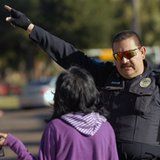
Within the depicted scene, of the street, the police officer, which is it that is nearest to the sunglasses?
the police officer

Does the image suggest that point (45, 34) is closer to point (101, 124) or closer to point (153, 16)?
point (101, 124)

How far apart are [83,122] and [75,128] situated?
2.2 inches

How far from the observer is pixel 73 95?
3.69 m

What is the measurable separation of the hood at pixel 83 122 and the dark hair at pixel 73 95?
1.1 inches

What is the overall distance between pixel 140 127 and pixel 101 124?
52 centimetres

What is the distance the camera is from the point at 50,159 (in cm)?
369

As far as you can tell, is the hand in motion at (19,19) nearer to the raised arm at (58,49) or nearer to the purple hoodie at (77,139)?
the raised arm at (58,49)

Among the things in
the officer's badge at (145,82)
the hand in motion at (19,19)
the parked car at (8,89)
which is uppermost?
the hand in motion at (19,19)

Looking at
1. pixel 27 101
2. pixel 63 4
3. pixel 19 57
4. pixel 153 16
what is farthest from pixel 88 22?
pixel 27 101

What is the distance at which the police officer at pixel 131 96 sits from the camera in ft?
13.9

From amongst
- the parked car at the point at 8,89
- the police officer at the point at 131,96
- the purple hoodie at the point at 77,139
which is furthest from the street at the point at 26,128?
the parked car at the point at 8,89

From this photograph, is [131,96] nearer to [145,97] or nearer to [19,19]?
[145,97]

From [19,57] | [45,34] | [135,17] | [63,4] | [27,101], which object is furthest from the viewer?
[19,57]

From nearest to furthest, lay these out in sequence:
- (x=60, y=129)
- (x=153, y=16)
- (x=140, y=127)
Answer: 1. (x=60, y=129)
2. (x=140, y=127)
3. (x=153, y=16)
